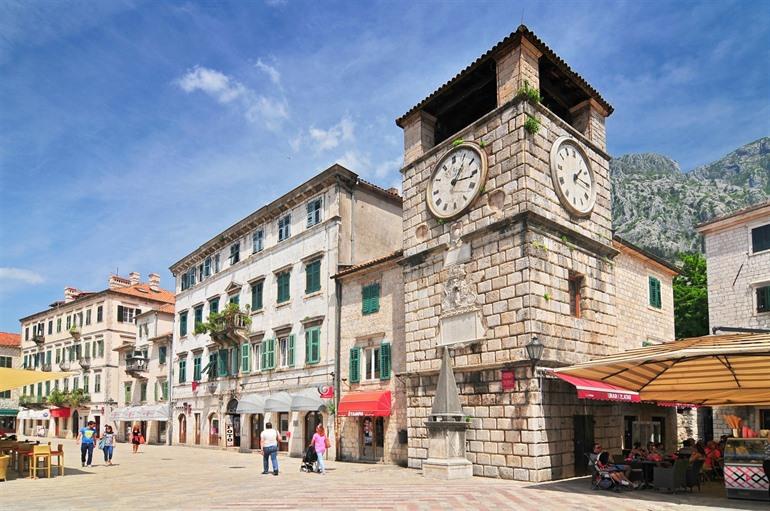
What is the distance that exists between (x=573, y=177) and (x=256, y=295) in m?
17.8

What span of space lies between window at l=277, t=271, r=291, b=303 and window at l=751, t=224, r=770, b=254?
2168cm

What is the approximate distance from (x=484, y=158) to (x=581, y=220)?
3660mm

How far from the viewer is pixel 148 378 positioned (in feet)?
143

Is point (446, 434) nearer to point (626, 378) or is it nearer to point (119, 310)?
point (626, 378)

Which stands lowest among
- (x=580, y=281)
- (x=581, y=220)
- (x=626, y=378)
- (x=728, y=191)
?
Answer: (x=626, y=378)

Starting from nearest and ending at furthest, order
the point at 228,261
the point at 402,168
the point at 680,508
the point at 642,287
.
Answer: the point at 680,508, the point at 402,168, the point at 642,287, the point at 228,261

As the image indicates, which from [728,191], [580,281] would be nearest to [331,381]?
[580,281]

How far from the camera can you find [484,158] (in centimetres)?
1834

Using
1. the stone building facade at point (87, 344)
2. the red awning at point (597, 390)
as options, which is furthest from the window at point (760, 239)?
the stone building facade at point (87, 344)

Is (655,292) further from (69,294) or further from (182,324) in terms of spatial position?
(69,294)

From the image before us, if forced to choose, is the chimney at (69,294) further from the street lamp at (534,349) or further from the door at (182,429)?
the street lamp at (534,349)

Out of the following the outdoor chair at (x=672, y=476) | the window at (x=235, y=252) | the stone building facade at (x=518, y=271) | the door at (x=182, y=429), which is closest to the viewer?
the outdoor chair at (x=672, y=476)

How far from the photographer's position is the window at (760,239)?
93.2 feet

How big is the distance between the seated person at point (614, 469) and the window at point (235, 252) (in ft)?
76.9
